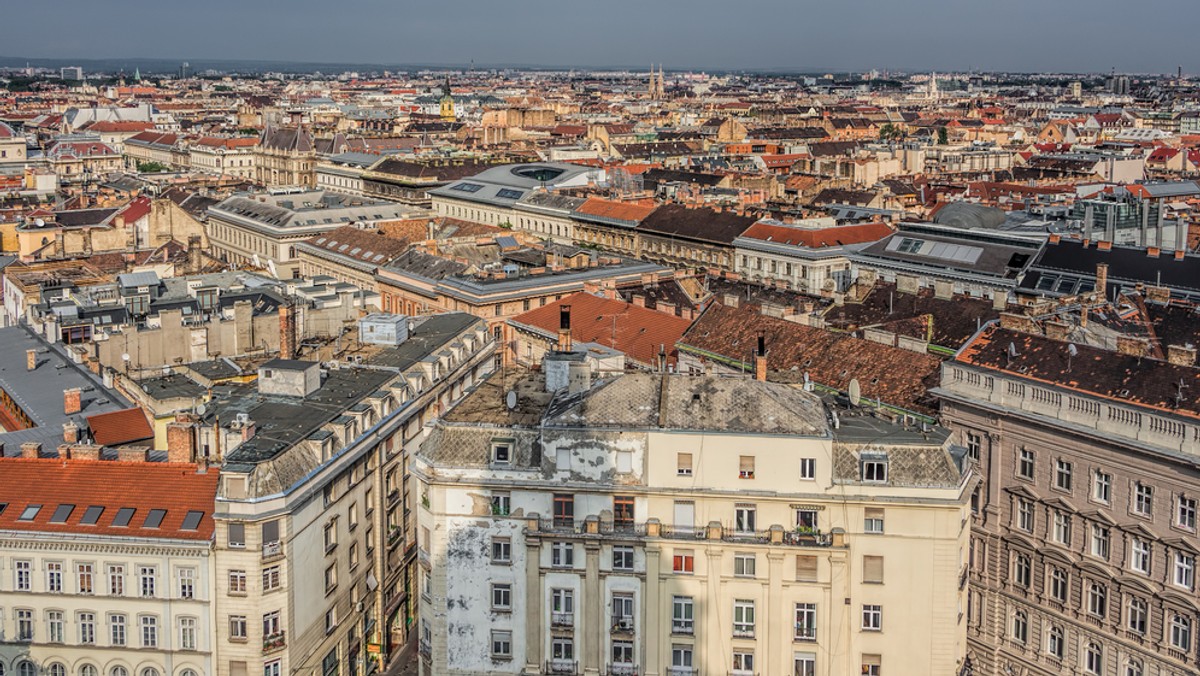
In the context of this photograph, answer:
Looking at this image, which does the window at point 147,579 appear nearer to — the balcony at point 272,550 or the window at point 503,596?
the balcony at point 272,550

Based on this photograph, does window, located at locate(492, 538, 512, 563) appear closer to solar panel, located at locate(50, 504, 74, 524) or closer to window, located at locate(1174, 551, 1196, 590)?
solar panel, located at locate(50, 504, 74, 524)

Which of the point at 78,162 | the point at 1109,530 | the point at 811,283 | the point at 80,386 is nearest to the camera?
the point at 1109,530

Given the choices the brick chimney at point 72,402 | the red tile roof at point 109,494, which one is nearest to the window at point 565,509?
the red tile roof at point 109,494

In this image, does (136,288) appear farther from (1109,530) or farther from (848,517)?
(1109,530)

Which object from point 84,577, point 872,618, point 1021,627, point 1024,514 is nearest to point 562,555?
point 872,618

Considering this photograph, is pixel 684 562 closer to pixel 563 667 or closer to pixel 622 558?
pixel 622 558

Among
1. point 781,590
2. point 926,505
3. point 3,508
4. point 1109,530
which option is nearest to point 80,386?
point 3,508

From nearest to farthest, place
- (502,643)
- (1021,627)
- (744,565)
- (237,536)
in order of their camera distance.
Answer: (744,565) → (502,643) → (237,536) → (1021,627)
